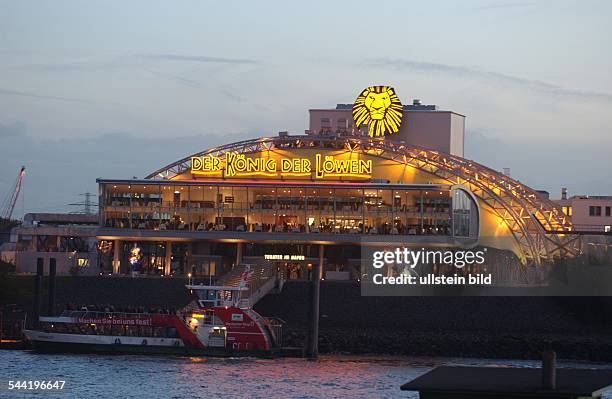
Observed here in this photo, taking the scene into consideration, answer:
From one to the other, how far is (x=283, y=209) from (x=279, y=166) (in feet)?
15.8

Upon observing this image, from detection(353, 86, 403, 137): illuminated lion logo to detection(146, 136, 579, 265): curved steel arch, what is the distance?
6437 mm

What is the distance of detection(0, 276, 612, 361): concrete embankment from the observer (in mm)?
103938

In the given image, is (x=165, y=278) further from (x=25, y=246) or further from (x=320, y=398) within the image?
(x=320, y=398)

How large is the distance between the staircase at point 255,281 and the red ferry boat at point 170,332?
7.44 feet

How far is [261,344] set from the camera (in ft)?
317

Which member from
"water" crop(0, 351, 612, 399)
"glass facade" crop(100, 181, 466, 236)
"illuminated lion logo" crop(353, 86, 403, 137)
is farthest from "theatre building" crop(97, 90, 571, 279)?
"water" crop(0, 351, 612, 399)

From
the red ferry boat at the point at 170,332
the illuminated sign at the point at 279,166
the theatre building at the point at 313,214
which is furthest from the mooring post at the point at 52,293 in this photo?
the illuminated sign at the point at 279,166

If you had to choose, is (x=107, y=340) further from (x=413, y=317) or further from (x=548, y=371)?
(x=548, y=371)

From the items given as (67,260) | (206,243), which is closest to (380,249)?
(206,243)

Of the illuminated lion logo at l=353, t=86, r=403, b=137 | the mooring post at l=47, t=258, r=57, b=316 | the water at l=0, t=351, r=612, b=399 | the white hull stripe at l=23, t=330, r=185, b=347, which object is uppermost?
the illuminated lion logo at l=353, t=86, r=403, b=137

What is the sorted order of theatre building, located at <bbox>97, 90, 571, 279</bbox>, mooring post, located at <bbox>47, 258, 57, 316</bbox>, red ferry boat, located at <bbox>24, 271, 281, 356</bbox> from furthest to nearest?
theatre building, located at <bbox>97, 90, 571, 279</bbox>
mooring post, located at <bbox>47, 258, 57, 316</bbox>
red ferry boat, located at <bbox>24, 271, 281, 356</bbox>

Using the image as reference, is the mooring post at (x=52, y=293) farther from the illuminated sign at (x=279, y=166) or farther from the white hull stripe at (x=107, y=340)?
the illuminated sign at (x=279, y=166)

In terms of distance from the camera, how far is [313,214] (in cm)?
14162

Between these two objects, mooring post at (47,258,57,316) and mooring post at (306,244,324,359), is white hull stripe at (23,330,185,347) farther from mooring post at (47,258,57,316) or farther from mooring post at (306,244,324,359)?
mooring post at (306,244,324,359)
